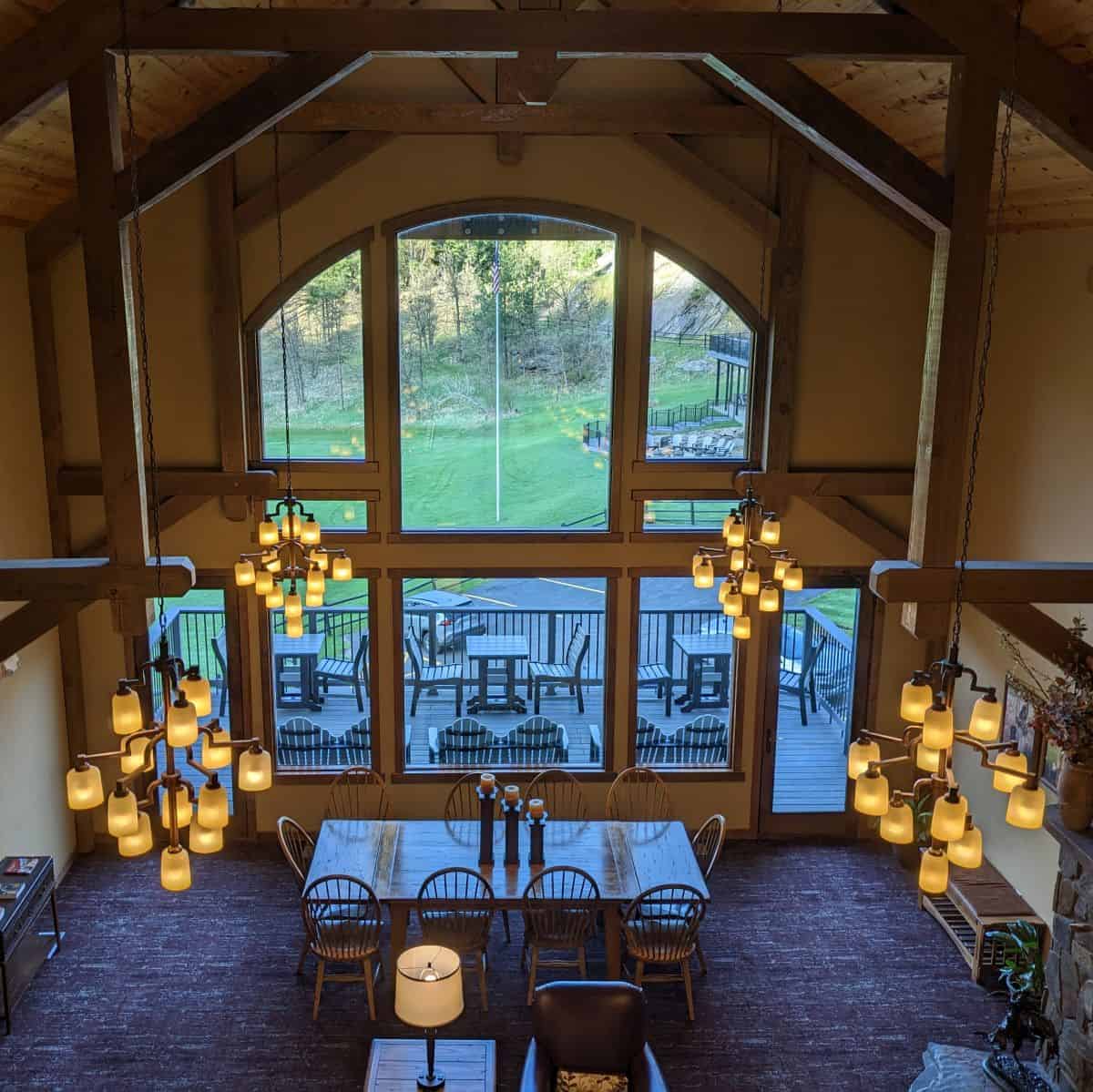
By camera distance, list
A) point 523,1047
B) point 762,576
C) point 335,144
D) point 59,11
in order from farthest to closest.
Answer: point 762,576 → point 335,144 → point 523,1047 → point 59,11

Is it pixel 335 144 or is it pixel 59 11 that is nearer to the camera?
pixel 59 11

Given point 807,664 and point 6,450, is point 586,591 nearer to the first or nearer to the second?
point 807,664

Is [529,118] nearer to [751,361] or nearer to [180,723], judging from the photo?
[751,361]

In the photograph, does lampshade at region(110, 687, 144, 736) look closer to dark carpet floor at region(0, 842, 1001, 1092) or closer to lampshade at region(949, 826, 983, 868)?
dark carpet floor at region(0, 842, 1001, 1092)

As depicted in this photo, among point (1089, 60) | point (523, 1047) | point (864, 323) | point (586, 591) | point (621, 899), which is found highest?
point (1089, 60)

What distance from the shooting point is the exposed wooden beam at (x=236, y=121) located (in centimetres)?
548

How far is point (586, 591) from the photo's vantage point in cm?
865

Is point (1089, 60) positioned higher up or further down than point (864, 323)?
higher up

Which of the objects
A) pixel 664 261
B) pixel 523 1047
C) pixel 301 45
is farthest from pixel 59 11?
pixel 523 1047

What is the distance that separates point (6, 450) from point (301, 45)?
3879 mm

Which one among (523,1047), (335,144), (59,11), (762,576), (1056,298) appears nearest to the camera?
(59,11)

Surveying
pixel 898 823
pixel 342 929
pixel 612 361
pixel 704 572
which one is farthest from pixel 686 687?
pixel 898 823

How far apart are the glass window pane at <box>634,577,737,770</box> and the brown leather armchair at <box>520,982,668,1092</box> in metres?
3.30

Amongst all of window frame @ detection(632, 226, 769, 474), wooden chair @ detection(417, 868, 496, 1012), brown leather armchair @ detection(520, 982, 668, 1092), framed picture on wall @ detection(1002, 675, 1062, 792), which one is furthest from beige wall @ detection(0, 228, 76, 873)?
framed picture on wall @ detection(1002, 675, 1062, 792)
